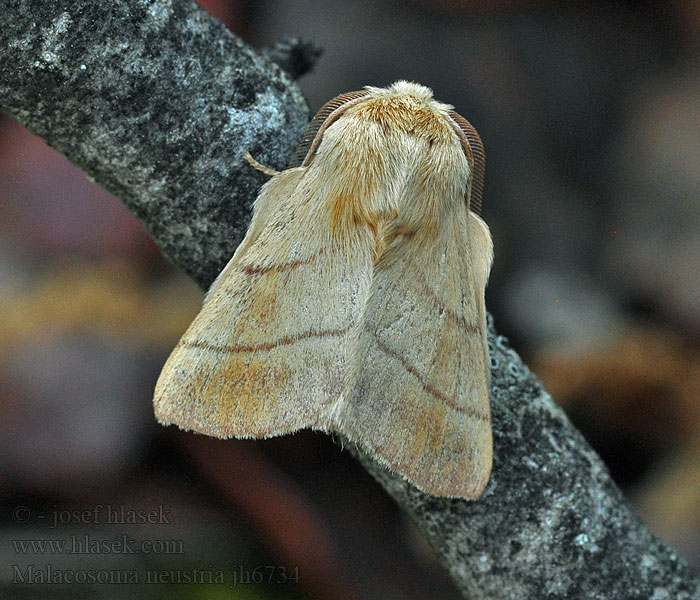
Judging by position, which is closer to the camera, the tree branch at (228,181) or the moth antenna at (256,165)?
the tree branch at (228,181)

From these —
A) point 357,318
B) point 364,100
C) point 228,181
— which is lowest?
point 357,318

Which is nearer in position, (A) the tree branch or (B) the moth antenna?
(A) the tree branch

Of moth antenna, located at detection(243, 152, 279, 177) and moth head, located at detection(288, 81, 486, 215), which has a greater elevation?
moth head, located at detection(288, 81, 486, 215)

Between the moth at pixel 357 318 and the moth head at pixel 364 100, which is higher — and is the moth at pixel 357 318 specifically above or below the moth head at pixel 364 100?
below

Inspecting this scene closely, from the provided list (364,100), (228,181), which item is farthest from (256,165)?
(364,100)

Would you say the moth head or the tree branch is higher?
the moth head

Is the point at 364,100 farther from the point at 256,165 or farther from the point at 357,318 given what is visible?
the point at 357,318

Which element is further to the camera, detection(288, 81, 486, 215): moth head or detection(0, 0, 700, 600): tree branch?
detection(288, 81, 486, 215): moth head
